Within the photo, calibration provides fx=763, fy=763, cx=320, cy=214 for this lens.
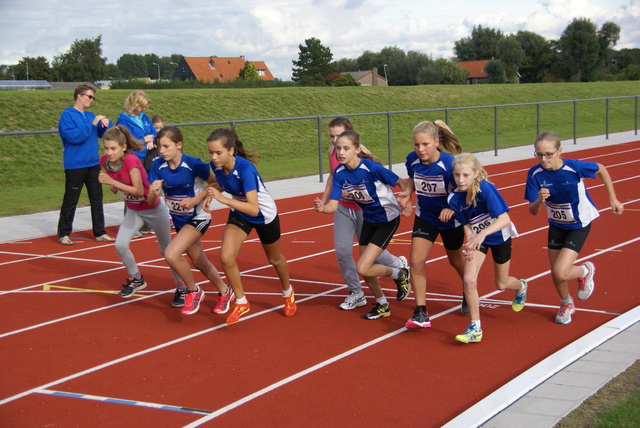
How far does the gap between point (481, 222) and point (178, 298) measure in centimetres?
312

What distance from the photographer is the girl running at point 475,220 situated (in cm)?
582

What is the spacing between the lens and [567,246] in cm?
635

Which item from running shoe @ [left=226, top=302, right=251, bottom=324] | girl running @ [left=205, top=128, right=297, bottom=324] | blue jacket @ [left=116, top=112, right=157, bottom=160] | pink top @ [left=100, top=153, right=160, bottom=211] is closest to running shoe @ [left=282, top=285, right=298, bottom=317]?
girl running @ [left=205, top=128, right=297, bottom=324]

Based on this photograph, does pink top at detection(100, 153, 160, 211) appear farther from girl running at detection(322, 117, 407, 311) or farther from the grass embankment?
the grass embankment

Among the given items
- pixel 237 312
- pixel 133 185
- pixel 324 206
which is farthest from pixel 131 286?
pixel 324 206

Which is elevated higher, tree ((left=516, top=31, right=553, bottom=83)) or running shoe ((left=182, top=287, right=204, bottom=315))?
tree ((left=516, top=31, right=553, bottom=83))

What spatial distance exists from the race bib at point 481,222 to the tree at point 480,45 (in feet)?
415

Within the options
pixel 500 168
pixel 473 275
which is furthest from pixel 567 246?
pixel 500 168

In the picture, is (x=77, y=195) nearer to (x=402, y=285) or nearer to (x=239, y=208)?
(x=239, y=208)

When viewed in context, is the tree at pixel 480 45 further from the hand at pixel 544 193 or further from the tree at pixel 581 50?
the hand at pixel 544 193

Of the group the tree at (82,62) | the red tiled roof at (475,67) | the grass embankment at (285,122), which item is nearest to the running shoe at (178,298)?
the grass embankment at (285,122)

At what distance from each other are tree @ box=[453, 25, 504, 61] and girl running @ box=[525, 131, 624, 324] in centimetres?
12596

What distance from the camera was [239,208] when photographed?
250 inches

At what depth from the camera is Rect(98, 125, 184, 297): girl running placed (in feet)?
24.8
